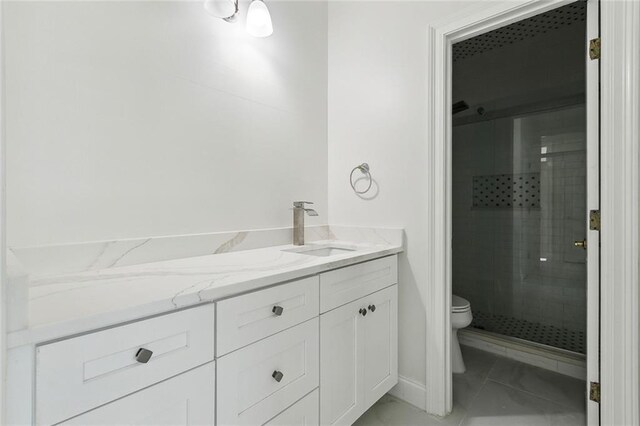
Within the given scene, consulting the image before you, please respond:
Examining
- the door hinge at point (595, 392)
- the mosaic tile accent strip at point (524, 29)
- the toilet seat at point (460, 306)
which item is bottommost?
the door hinge at point (595, 392)

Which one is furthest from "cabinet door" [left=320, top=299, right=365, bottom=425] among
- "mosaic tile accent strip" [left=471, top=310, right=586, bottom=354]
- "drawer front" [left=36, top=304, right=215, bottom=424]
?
"mosaic tile accent strip" [left=471, top=310, right=586, bottom=354]

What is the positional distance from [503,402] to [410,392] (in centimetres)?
51

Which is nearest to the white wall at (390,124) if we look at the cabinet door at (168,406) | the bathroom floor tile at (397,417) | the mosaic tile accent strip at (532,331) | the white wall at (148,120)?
the bathroom floor tile at (397,417)

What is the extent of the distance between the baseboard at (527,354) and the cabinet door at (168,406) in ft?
6.98

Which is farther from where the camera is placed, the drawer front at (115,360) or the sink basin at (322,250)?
the sink basin at (322,250)

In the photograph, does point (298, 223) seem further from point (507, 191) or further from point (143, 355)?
point (507, 191)

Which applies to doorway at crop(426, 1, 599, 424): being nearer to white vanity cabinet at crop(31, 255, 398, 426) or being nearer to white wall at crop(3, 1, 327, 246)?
white vanity cabinet at crop(31, 255, 398, 426)

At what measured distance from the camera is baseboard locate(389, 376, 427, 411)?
166 cm

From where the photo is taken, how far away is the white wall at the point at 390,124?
1677 mm

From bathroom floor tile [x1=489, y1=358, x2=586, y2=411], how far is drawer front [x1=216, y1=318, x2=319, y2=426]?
1435mm

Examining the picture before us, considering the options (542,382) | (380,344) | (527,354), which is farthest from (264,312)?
(527,354)

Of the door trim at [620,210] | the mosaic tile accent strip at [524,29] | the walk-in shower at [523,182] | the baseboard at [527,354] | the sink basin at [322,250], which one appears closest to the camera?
the door trim at [620,210]

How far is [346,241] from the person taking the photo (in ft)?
6.43

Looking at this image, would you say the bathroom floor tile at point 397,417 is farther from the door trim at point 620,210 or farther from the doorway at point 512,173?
the door trim at point 620,210
